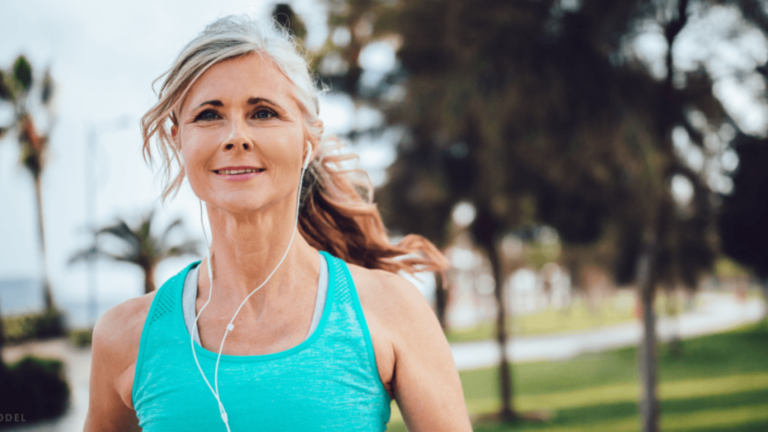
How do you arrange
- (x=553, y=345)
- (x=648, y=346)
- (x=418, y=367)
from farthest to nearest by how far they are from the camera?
(x=553, y=345) → (x=648, y=346) → (x=418, y=367)

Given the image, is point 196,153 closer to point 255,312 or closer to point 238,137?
point 238,137

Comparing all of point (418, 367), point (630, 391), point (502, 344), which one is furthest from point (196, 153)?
point (630, 391)

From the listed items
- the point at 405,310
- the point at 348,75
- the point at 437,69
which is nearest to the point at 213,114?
the point at 405,310

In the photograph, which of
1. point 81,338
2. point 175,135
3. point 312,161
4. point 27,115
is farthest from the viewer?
point 81,338

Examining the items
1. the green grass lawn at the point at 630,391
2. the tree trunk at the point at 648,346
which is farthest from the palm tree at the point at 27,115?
the tree trunk at the point at 648,346

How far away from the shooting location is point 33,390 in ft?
35.2

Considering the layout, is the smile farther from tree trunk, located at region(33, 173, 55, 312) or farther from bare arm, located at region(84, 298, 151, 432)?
tree trunk, located at region(33, 173, 55, 312)

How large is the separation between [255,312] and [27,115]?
24.9m

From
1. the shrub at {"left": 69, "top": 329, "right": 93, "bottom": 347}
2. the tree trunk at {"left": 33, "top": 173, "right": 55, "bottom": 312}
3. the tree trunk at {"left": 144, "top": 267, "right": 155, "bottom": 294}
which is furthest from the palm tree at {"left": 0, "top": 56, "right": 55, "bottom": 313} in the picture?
the tree trunk at {"left": 144, "top": 267, "right": 155, "bottom": 294}

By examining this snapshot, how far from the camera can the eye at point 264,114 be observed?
1.43 metres

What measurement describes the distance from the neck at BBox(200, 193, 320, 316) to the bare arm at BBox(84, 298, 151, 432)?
0.22m

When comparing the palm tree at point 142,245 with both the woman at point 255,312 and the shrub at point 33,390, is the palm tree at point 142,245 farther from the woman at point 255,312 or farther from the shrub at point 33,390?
the woman at point 255,312

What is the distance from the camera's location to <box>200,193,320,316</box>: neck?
1.53 m

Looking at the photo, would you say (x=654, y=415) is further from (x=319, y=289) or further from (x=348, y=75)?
(x=319, y=289)
